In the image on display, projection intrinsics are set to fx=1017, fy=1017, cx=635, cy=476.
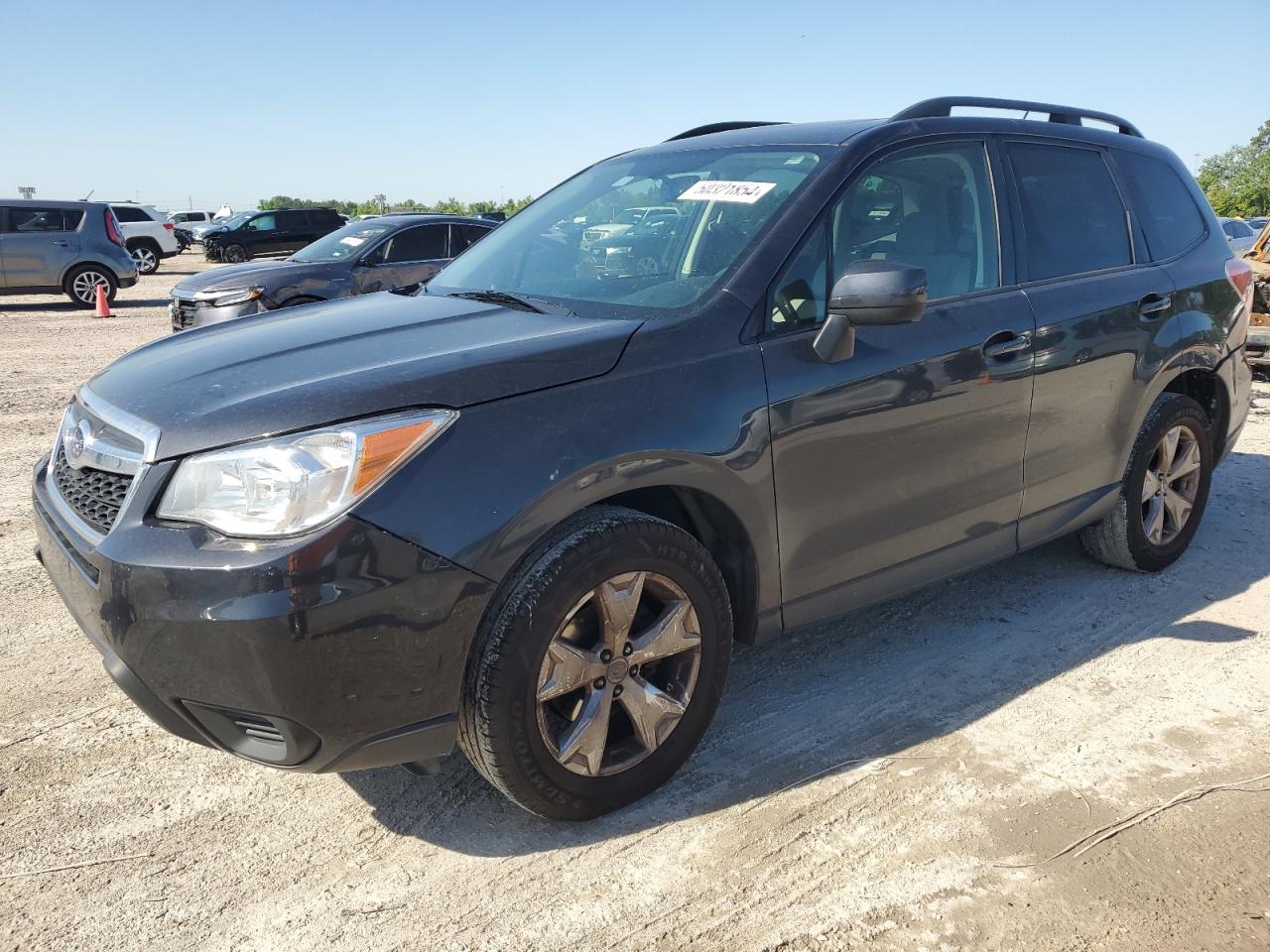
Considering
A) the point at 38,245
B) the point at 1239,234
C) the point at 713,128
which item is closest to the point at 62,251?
the point at 38,245

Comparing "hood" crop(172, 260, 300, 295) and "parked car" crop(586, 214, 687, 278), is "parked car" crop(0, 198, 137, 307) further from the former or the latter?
"parked car" crop(586, 214, 687, 278)

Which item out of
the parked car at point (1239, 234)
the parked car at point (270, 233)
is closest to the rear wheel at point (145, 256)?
the parked car at point (270, 233)

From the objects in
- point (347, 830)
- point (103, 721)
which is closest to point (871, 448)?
point (347, 830)

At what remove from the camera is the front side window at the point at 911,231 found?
10.2 feet

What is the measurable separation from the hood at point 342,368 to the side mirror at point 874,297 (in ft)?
2.00

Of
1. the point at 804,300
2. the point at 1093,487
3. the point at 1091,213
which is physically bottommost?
the point at 1093,487

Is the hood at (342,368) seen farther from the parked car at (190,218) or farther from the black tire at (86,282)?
the parked car at (190,218)

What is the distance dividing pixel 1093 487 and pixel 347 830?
3.07 meters

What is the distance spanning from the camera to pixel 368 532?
222 centimetres

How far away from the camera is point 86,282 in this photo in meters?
17.2

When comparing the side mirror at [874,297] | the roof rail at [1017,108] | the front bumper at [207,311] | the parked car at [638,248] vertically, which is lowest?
the front bumper at [207,311]

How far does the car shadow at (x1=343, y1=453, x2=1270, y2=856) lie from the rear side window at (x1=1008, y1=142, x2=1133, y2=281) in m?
1.39

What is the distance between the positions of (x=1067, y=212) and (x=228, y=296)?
834cm

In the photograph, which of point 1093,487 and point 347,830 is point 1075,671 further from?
point 347,830
